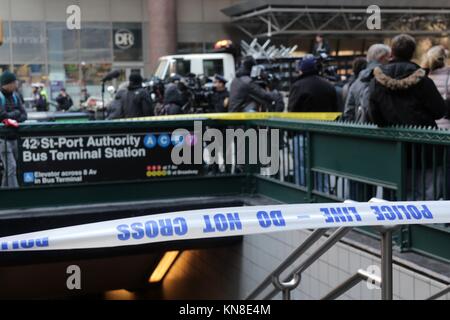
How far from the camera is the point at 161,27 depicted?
1203 inches

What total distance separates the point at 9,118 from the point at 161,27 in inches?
879

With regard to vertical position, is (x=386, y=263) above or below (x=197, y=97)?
below

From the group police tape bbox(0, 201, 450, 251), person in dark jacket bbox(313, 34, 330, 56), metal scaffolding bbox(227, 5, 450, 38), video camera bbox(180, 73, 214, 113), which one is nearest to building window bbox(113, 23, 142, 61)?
metal scaffolding bbox(227, 5, 450, 38)

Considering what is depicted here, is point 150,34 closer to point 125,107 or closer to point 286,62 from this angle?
point 286,62

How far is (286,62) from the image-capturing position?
17.6m

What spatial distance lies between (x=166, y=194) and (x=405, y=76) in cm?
379

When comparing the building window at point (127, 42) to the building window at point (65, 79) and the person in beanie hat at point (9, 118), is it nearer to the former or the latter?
the building window at point (65, 79)

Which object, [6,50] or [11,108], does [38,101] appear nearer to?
[6,50]

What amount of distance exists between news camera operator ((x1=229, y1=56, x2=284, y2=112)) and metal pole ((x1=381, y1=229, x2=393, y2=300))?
19.6 ft

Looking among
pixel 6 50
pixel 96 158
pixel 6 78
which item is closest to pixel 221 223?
pixel 96 158

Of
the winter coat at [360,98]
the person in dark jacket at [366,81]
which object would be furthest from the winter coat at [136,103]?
the person in dark jacket at [366,81]

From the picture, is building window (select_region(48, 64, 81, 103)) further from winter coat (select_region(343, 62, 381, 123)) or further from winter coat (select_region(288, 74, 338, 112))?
winter coat (select_region(343, 62, 381, 123))

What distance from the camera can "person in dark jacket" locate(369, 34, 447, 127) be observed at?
5.74 metres

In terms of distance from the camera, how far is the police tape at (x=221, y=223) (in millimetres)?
2756
